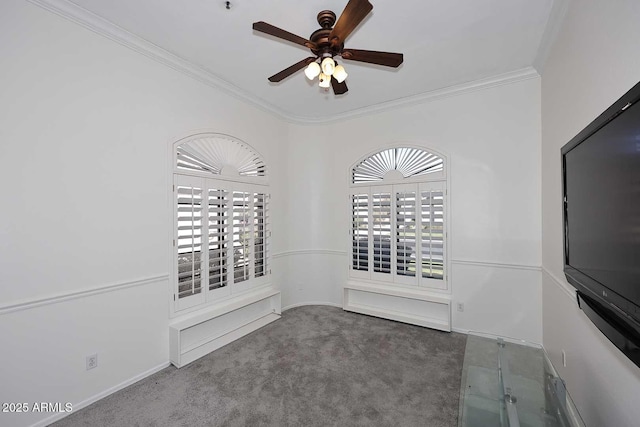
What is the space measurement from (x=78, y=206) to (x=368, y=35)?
286 cm

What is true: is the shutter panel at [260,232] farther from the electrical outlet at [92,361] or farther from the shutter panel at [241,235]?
the electrical outlet at [92,361]

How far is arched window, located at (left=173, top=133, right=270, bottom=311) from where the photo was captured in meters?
2.94

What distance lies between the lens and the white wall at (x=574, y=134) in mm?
1314

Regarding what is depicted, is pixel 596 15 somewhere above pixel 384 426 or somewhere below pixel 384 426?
above

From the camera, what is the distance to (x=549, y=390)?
1804 mm

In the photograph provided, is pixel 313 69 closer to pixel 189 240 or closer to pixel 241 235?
Result: pixel 189 240

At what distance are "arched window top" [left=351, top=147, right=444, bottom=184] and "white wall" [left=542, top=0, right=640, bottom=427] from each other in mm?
1197

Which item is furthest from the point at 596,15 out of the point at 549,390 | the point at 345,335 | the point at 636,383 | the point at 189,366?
the point at 189,366

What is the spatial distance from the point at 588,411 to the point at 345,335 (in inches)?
86.0

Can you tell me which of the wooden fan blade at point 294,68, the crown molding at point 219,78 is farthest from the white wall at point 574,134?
the wooden fan blade at point 294,68

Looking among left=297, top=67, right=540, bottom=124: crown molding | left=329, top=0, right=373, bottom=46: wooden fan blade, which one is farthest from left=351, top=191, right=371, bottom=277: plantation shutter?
left=329, top=0, right=373, bottom=46: wooden fan blade

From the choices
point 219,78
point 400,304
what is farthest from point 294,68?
point 400,304

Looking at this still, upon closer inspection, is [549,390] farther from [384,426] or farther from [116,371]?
[116,371]

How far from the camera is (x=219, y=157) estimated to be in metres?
3.38
